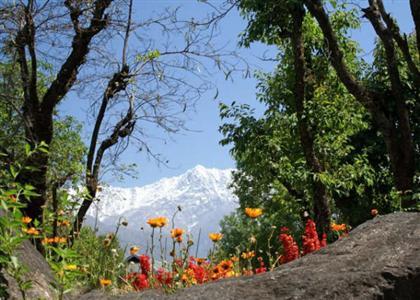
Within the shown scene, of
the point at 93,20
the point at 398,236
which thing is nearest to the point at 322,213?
the point at 93,20

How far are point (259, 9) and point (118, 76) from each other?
153 inches

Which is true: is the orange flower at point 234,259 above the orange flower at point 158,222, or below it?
below

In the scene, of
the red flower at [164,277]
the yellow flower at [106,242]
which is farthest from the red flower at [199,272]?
the yellow flower at [106,242]

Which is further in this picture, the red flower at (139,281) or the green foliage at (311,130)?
the green foliage at (311,130)

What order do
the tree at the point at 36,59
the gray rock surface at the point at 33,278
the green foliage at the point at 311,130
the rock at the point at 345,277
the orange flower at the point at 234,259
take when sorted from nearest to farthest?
the rock at the point at 345,277, the gray rock surface at the point at 33,278, the orange flower at the point at 234,259, the tree at the point at 36,59, the green foliage at the point at 311,130

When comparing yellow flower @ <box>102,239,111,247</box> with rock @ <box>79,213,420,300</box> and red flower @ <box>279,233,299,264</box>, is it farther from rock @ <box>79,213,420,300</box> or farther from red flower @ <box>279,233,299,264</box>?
rock @ <box>79,213,420,300</box>

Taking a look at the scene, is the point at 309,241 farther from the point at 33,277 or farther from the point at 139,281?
the point at 33,277

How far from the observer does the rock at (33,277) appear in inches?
121

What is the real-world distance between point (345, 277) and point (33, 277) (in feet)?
6.12

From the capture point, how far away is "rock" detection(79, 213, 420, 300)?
2738mm

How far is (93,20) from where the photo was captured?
9.12 m

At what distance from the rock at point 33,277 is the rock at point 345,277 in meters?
0.49

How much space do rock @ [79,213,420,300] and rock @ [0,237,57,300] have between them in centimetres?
49

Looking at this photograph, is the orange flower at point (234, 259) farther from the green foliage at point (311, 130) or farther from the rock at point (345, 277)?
the green foliage at point (311, 130)
